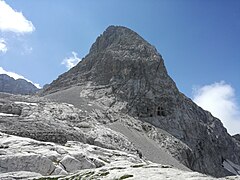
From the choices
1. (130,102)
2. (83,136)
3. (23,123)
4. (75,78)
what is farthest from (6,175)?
(75,78)

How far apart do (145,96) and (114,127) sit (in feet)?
133

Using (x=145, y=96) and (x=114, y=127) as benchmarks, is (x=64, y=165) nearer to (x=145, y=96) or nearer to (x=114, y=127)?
(x=114, y=127)

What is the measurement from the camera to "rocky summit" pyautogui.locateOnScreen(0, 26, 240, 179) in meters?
36.6

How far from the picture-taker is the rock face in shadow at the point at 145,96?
125 meters

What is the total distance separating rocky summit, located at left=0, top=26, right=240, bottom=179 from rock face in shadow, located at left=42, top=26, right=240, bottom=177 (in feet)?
1.43

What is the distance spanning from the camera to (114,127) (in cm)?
9719

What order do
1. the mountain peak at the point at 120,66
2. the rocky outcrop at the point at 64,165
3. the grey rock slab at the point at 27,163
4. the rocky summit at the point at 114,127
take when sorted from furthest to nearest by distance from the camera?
the mountain peak at the point at 120,66
the rocky summit at the point at 114,127
the grey rock slab at the point at 27,163
the rocky outcrop at the point at 64,165

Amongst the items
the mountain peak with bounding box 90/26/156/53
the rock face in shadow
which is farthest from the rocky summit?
the rock face in shadow

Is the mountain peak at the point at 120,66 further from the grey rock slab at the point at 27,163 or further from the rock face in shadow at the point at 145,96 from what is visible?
the grey rock slab at the point at 27,163

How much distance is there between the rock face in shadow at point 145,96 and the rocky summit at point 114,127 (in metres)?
0.43

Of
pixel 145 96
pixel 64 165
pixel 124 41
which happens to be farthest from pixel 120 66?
pixel 64 165

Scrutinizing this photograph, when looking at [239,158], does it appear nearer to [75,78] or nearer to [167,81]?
[167,81]

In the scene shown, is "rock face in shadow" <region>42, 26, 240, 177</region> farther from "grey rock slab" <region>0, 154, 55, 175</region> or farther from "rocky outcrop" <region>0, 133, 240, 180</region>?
"grey rock slab" <region>0, 154, 55, 175</region>

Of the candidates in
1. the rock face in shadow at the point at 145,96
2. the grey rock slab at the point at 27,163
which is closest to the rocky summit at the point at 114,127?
the grey rock slab at the point at 27,163
